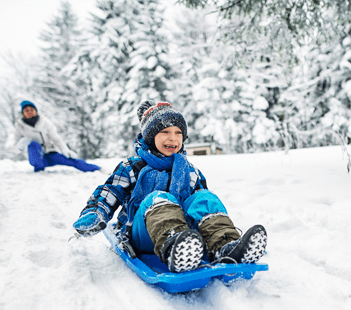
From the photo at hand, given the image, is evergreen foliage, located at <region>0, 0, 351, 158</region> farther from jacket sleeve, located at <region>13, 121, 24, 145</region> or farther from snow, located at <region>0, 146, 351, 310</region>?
snow, located at <region>0, 146, 351, 310</region>

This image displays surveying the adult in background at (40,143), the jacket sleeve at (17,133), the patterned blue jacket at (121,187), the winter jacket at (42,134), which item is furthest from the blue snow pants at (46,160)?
the patterned blue jacket at (121,187)

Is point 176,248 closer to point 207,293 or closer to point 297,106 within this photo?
point 207,293

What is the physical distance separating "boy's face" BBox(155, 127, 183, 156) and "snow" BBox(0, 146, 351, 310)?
0.77 metres

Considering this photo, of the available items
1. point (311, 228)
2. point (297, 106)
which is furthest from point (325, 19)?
point (297, 106)

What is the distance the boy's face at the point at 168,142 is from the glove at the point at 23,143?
428 cm

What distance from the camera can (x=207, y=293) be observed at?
3.91 feet

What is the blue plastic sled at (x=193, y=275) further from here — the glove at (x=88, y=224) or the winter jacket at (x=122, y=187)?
the winter jacket at (x=122, y=187)

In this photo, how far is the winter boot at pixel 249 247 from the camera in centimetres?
112

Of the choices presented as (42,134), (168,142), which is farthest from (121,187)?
(42,134)

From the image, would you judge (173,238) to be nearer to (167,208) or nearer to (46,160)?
(167,208)

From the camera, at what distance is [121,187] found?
1.65 meters

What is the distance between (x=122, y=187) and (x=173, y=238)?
0.66m

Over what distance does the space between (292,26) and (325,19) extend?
1.47ft

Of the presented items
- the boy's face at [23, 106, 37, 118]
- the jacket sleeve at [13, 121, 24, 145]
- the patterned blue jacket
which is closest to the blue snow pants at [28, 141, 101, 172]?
the jacket sleeve at [13, 121, 24, 145]
